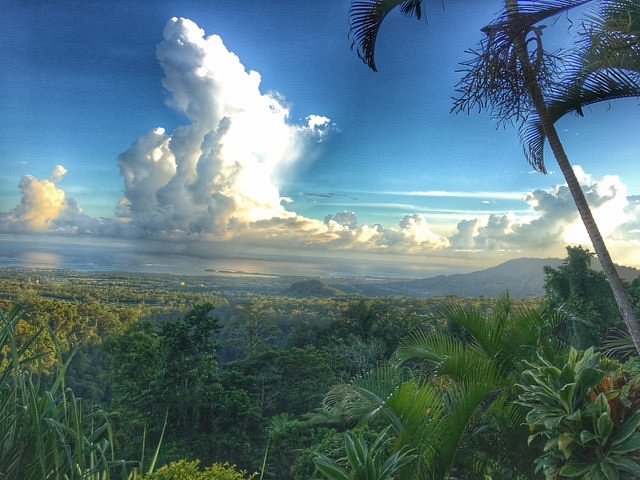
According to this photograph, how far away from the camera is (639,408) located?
4.31 ft

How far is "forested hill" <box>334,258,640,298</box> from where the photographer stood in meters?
9.05

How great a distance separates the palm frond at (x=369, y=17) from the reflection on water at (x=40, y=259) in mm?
9119

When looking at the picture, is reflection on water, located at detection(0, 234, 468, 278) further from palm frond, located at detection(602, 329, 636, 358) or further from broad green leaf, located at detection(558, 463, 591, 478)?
broad green leaf, located at detection(558, 463, 591, 478)

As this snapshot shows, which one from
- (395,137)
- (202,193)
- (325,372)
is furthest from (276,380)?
(395,137)

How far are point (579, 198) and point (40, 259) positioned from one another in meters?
10.1

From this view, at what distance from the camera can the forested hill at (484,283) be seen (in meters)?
9.05

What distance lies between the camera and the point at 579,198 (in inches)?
79.7

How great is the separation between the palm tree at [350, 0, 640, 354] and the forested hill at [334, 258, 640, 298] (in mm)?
5989

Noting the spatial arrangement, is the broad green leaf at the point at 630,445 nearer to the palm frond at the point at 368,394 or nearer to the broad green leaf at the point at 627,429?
the broad green leaf at the point at 627,429

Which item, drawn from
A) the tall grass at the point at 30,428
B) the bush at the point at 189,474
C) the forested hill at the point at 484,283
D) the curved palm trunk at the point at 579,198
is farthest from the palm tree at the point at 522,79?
the forested hill at the point at 484,283

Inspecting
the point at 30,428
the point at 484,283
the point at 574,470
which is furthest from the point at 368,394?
the point at 484,283

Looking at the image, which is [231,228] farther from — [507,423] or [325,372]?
[507,423]

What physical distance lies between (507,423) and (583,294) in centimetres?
794

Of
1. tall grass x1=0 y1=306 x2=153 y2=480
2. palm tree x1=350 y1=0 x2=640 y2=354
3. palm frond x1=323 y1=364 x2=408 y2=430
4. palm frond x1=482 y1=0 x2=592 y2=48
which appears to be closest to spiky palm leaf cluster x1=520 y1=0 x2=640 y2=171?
palm tree x1=350 y1=0 x2=640 y2=354
